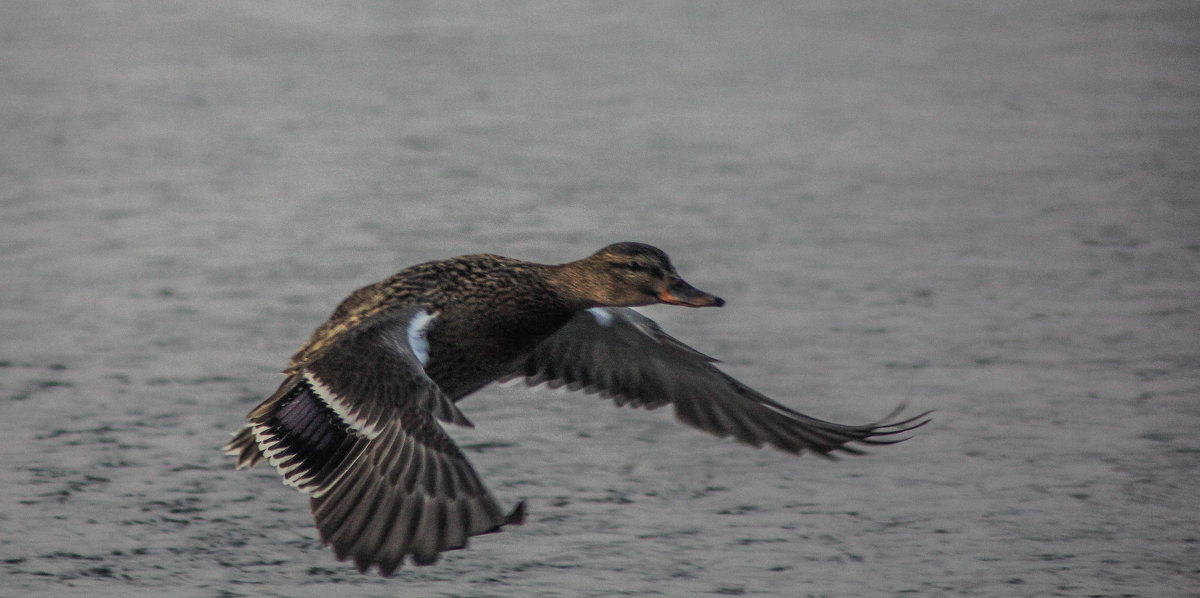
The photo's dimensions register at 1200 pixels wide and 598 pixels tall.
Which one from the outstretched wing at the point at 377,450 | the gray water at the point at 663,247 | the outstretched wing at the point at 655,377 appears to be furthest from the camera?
the outstretched wing at the point at 655,377

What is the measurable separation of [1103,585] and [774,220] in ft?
9.30

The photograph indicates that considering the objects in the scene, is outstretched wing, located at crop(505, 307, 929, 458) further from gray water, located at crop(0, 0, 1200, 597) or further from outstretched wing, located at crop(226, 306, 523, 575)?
outstretched wing, located at crop(226, 306, 523, 575)

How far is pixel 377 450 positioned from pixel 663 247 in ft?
8.75

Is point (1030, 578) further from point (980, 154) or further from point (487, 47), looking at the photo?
point (487, 47)

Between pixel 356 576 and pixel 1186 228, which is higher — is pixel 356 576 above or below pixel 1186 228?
below

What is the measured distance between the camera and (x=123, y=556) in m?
3.99

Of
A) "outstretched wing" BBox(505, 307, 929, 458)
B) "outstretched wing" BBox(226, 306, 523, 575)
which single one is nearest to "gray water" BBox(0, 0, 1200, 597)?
"outstretched wing" BBox(505, 307, 929, 458)

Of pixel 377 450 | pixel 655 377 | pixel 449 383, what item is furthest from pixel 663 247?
pixel 377 450

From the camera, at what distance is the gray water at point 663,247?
407cm

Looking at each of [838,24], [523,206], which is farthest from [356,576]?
[838,24]

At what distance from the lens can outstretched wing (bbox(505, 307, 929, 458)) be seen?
430 cm

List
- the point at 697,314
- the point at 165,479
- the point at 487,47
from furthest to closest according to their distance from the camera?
the point at 487,47 < the point at 697,314 < the point at 165,479

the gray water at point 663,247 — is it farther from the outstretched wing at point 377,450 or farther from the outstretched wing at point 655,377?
the outstretched wing at point 377,450

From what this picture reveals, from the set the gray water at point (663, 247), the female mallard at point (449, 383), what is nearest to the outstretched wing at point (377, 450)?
the female mallard at point (449, 383)
